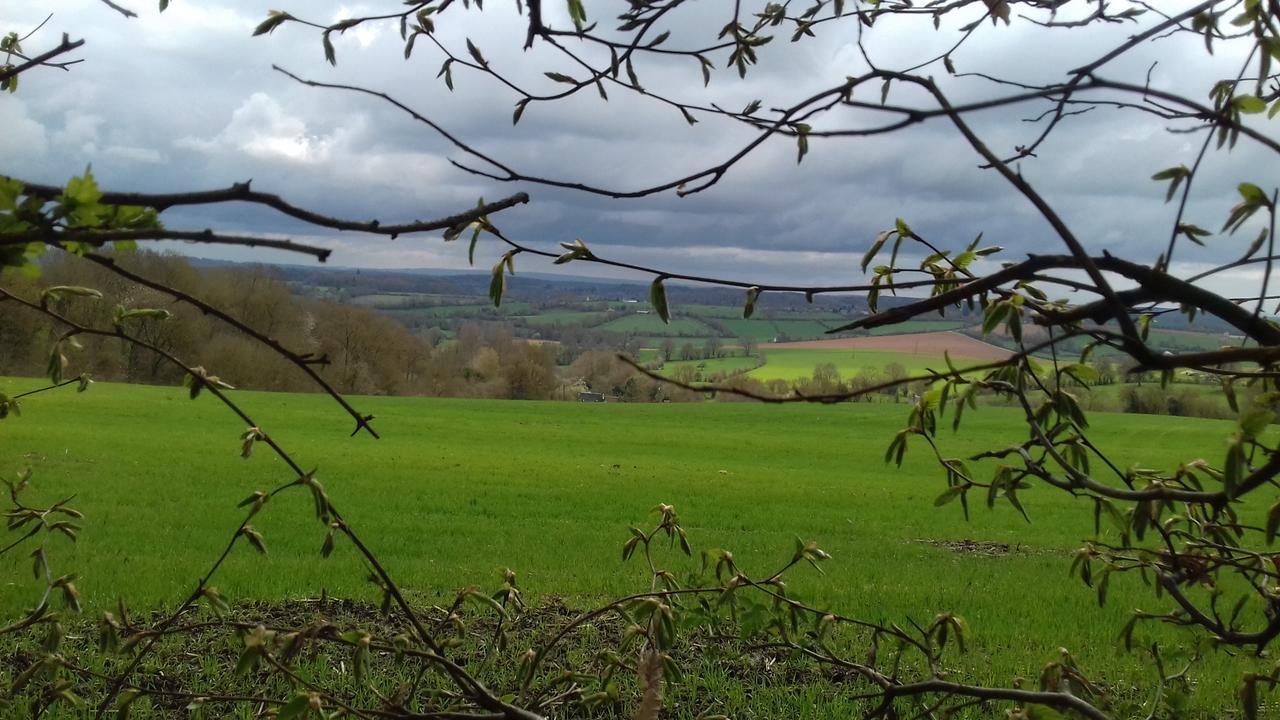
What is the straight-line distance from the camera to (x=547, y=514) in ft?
46.1

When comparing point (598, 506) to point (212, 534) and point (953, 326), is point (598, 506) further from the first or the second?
point (953, 326)

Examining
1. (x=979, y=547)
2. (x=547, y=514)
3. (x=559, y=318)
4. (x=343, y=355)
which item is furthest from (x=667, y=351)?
(x=559, y=318)

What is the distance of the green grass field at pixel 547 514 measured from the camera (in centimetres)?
740

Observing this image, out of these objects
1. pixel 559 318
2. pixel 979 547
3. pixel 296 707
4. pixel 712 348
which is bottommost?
pixel 979 547

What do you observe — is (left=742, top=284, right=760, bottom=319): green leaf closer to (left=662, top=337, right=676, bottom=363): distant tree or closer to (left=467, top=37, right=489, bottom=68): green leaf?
(left=467, top=37, right=489, bottom=68): green leaf

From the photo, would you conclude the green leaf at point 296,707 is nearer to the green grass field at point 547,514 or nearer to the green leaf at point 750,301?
the green leaf at point 750,301

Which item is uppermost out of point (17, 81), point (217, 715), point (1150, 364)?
point (17, 81)

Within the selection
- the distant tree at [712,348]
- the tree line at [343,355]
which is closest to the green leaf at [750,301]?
the tree line at [343,355]

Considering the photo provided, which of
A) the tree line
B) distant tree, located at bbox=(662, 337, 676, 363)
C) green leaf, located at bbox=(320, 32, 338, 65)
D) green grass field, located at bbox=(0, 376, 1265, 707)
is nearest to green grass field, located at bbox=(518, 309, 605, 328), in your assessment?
the tree line

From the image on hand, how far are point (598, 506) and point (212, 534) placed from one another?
6.42 m

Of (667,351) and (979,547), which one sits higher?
(667,351)

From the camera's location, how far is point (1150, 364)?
3.69 ft

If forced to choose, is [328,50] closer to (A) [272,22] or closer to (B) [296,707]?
(A) [272,22]

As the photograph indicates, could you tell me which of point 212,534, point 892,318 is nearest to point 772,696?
point 892,318
